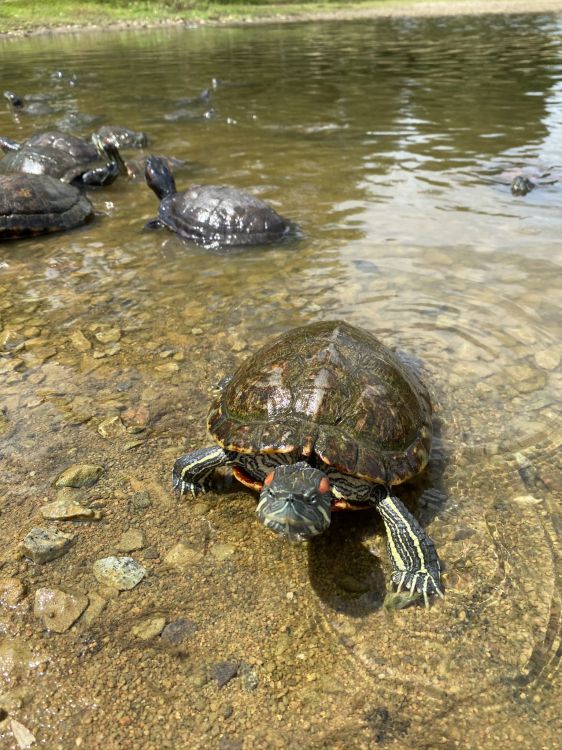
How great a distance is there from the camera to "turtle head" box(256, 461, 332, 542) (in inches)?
117

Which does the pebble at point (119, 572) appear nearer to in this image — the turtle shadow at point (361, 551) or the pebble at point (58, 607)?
the pebble at point (58, 607)

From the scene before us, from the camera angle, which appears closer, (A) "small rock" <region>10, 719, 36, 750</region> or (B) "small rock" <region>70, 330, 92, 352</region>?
(A) "small rock" <region>10, 719, 36, 750</region>

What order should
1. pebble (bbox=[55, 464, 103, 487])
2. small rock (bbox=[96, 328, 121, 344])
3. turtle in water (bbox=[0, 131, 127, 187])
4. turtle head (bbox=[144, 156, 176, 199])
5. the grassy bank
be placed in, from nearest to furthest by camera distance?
pebble (bbox=[55, 464, 103, 487]) < small rock (bbox=[96, 328, 121, 344]) < turtle head (bbox=[144, 156, 176, 199]) < turtle in water (bbox=[0, 131, 127, 187]) < the grassy bank

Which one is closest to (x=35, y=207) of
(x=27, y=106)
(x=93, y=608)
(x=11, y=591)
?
(x=11, y=591)

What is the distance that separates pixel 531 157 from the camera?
40.0 feet

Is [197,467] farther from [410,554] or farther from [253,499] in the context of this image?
[410,554]

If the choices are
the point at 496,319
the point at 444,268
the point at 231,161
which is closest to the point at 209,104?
the point at 231,161

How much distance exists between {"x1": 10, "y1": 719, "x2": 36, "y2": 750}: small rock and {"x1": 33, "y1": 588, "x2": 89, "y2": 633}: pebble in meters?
0.51

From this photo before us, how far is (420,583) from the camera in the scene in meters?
3.33

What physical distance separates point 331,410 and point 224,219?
5843 mm

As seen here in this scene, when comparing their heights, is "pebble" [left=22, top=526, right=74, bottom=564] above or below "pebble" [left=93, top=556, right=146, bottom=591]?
above

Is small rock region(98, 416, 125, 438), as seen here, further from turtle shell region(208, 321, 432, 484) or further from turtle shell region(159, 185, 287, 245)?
turtle shell region(159, 185, 287, 245)

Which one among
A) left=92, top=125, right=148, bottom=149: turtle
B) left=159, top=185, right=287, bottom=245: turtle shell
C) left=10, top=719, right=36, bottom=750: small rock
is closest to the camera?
left=10, top=719, right=36, bottom=750: small rock

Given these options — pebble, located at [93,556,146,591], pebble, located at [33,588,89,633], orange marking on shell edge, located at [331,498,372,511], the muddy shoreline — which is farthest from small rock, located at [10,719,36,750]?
the muddy shoreline
